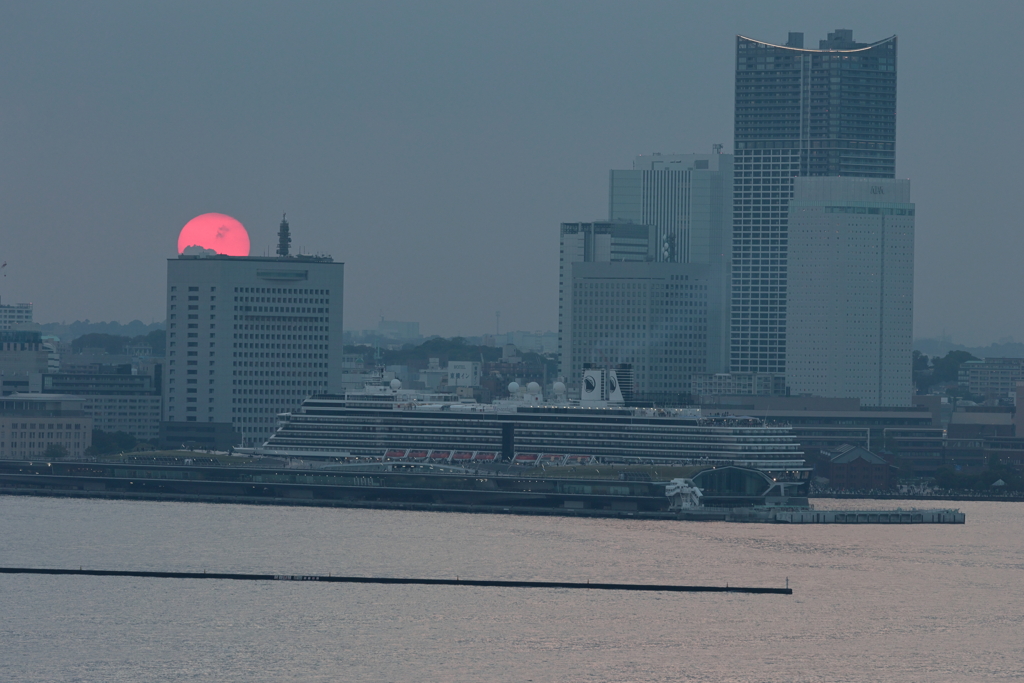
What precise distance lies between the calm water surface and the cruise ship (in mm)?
14528

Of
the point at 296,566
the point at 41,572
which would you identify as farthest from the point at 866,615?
the point at 41,572

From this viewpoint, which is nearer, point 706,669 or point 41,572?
point 706,669

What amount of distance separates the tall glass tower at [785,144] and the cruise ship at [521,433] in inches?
2825

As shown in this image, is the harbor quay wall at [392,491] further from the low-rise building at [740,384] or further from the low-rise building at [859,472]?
the low-rise building at [740,384]

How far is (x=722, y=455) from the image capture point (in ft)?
318

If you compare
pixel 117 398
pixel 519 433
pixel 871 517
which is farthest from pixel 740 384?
pixel 871 517

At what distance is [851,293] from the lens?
15450 cm

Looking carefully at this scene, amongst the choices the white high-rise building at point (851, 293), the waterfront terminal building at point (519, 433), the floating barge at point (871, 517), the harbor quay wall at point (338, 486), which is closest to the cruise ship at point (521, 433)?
the waterfront terminal building at point (519, 433)

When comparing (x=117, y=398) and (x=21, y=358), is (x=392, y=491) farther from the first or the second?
(x=21, y=358)

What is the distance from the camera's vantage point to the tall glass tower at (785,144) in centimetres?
17912

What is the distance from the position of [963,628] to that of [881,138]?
125 meters

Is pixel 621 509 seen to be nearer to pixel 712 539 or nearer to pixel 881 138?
pixel 712 539

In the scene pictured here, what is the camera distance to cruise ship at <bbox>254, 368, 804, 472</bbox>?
A: 97625 millimetres

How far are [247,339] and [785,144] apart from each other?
2578 inches
